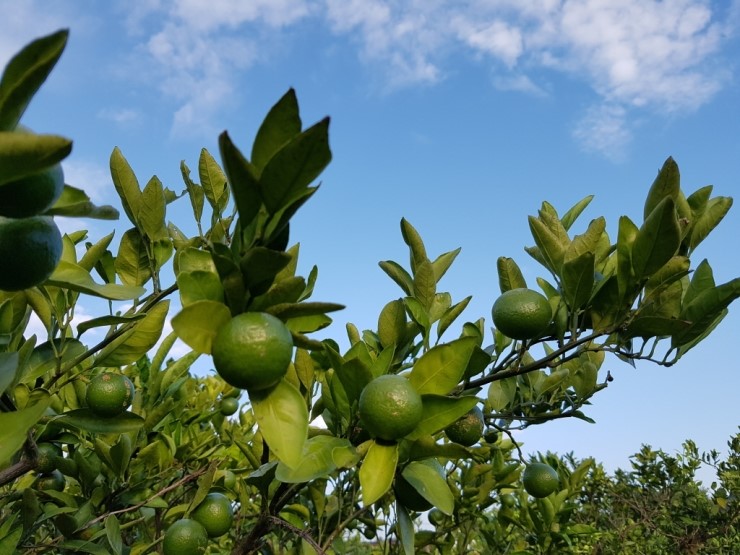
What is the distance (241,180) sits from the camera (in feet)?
3.43

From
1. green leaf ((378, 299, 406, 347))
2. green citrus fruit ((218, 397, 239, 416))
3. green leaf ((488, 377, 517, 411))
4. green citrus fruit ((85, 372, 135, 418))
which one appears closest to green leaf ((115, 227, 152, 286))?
green citrus fruit ((85, 372, 135, 418))

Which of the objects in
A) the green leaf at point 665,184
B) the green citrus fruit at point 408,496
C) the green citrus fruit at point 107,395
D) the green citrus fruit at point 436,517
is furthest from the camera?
the green citrus fruit at point 436,517

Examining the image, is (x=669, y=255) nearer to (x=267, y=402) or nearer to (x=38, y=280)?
(x=267, y=402)

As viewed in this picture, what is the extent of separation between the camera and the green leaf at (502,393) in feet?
8.05

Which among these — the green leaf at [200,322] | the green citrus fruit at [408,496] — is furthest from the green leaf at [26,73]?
the green citrus fruit at [408,496]

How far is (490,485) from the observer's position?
2910 millimetres

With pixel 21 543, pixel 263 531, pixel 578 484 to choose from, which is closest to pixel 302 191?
pixel 263 531

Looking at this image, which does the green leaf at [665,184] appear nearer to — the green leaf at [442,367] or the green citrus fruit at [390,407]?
the green leaf at [442,367]

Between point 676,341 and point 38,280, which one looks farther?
point 676,341

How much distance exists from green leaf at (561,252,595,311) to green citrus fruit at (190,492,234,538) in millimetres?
1433

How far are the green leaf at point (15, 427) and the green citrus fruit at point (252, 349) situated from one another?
0.96 ft

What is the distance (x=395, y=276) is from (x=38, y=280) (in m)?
1.16

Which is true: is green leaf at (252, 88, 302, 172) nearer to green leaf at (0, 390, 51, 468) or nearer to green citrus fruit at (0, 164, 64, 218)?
green citrus fruit at (0, 164, 64, 218)

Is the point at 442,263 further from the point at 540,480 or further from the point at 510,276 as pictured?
the point at 540,480
